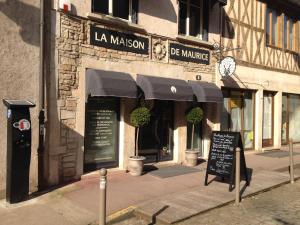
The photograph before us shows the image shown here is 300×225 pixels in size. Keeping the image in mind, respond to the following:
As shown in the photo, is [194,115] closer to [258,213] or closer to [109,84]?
[109,84]

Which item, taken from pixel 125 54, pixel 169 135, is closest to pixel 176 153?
pixel 169 135

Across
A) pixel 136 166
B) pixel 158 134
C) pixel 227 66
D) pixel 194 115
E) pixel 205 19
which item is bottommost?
pixel 136 166

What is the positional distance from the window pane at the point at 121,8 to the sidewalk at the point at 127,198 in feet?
13.2

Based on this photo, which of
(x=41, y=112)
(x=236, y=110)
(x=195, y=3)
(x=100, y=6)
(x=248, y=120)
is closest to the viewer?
(x=41, y=112)

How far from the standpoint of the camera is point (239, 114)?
13.4 metres

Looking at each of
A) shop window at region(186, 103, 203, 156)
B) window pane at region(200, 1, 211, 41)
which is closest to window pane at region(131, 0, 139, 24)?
window pane at region(200, 1, 211, 41)

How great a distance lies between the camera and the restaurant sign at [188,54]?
34.1ft

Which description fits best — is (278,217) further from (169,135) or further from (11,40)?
(11,40)

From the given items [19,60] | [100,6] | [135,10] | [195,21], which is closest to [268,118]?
[195,21]

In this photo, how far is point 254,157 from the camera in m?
12.5

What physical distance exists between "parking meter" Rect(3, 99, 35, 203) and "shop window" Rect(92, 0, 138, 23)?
3449 millimetres

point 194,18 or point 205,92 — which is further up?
point 194,18

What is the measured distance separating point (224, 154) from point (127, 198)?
2320 mm

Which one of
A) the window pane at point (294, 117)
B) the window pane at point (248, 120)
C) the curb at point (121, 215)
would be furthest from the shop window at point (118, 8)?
the window pane at point (294, 117)
